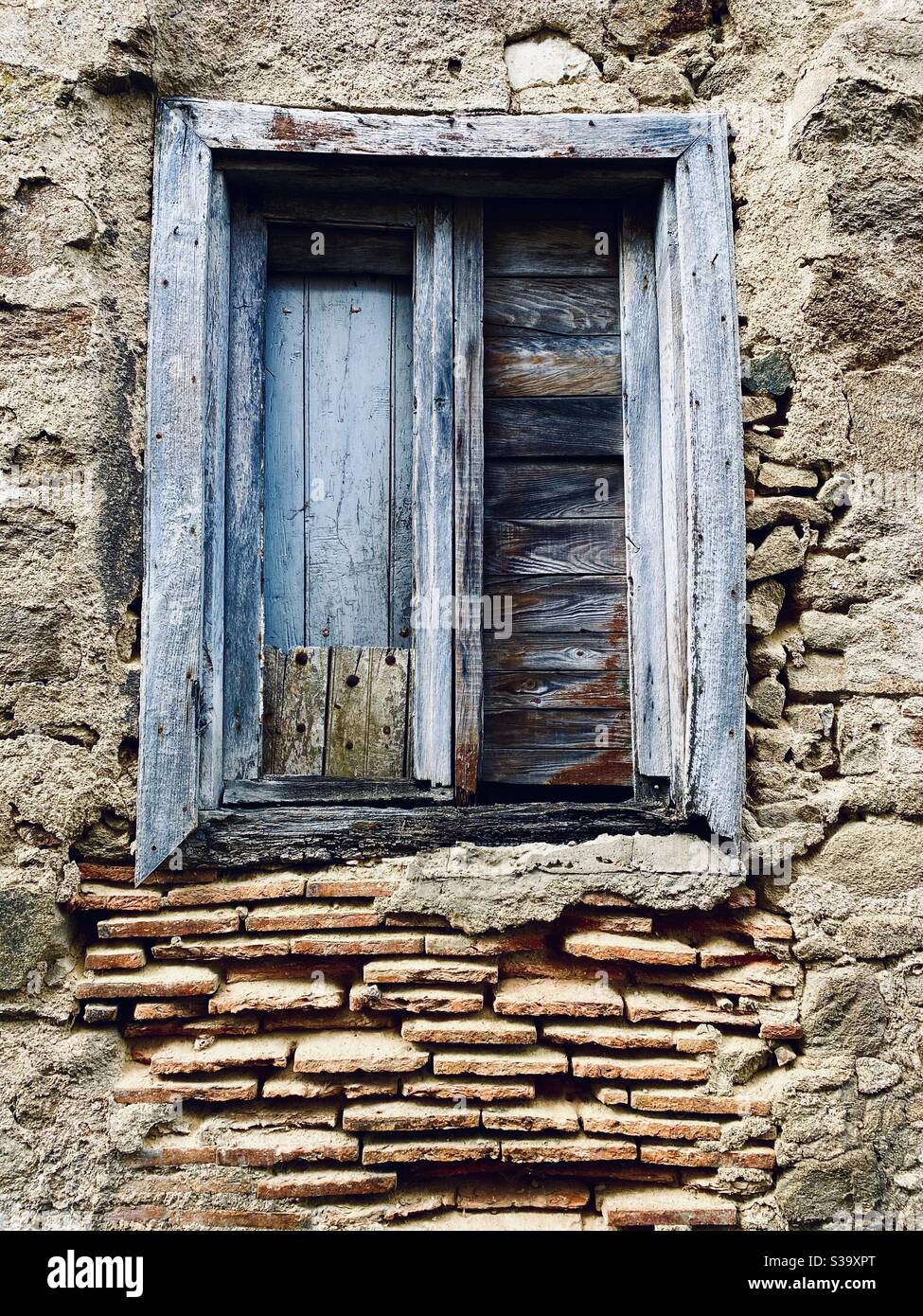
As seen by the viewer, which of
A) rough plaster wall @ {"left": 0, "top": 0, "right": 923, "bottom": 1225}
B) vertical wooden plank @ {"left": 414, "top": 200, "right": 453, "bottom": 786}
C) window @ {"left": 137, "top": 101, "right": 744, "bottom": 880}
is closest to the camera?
rough plaster wall @ {"left": 0, "top": 0, "right": 923, "bottom": 1225}

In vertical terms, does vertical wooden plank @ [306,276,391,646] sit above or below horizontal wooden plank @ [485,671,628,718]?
above

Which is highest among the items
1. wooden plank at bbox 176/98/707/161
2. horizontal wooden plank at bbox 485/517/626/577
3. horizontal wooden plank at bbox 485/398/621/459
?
wooden plank at bbox 176/98/707/161

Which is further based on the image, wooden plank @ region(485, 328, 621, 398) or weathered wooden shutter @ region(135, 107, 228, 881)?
wooden plank @ region(485, 328, 621, 398)

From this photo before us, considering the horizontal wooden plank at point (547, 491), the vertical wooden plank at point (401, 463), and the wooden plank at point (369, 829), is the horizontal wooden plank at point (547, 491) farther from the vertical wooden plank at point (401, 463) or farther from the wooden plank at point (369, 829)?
the wooden plank at point (369, 829)

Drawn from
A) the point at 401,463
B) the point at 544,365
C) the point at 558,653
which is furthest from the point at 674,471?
the point at 401,463

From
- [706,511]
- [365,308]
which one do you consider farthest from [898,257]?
[365,308]

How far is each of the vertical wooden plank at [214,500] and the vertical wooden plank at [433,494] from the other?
49cm

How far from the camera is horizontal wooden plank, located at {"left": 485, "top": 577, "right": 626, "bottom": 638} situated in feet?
7.14

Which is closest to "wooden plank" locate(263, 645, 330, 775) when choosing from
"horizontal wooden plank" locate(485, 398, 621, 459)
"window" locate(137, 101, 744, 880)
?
"window" locate(137, 101, 744, 880)

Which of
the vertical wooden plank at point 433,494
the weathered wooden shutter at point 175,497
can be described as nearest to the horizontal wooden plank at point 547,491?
the vertical wooden plank at point 433,494

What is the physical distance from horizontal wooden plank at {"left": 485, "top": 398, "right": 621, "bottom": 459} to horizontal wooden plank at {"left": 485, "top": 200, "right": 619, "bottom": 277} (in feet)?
1.16

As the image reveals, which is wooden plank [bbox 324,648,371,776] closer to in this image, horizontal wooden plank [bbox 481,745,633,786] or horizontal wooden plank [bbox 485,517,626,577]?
horizontal wooden plank [bbox 481,745,633,786]

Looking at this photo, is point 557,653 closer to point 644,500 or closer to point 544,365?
point 644,500

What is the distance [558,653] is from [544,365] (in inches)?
30.1
